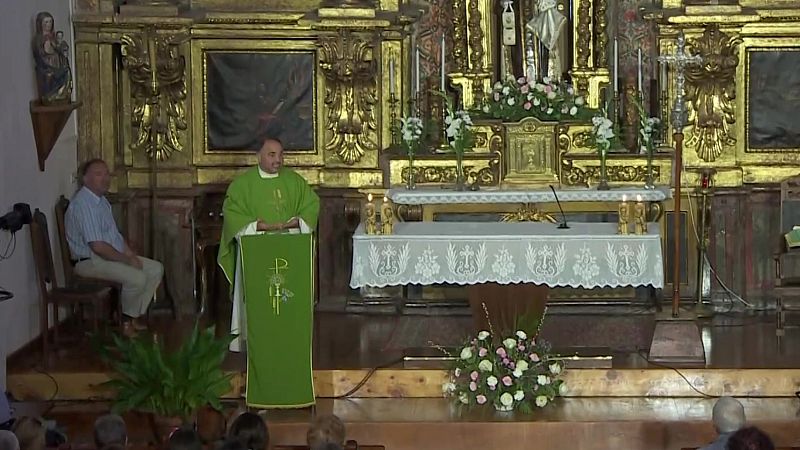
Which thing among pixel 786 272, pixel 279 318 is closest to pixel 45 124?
pixel 279 318

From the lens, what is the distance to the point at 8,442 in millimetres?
6379

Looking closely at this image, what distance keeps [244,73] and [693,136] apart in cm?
382

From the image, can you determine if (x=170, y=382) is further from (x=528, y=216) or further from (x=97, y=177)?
(x=528, y=216)

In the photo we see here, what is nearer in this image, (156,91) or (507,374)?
(507,374)

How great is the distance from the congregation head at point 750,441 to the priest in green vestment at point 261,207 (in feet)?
16.6

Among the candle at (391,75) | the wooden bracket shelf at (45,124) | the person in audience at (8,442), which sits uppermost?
the candle at (391,75)

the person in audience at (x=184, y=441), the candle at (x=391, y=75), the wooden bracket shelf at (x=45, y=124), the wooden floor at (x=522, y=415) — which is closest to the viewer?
the person in audience at (x=184, y=441)

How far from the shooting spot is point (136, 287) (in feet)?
38.8

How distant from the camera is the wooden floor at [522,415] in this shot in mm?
9719

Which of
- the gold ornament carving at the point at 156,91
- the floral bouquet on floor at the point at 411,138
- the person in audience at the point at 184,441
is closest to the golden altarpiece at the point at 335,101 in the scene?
the gold ornament carving at the point at 156,91

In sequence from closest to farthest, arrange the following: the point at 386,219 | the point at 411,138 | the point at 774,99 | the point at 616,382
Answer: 1. the point at 616,382
2. the point at 386,219
3. the point at 411,138
4. the point at 774,99

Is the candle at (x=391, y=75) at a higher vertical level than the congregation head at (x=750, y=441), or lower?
higher

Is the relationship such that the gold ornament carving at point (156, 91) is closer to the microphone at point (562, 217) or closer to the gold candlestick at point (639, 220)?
the microphone at point (562, 217)

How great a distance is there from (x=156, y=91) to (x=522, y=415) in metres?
4.87
